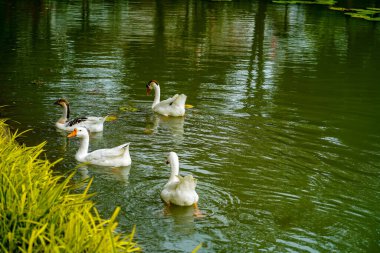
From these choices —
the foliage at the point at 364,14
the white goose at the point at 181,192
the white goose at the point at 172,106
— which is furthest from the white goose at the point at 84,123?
the foliage at the point at 364,14

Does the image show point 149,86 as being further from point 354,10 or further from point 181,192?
point 354,10

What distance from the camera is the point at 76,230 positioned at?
5762 millimetres

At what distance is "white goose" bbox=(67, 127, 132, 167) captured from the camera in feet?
35.6

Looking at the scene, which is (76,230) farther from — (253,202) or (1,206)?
(253,202)

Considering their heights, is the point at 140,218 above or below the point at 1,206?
below

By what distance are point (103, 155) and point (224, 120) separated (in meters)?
3.63

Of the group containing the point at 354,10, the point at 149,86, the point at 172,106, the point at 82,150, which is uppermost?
the point at 354,10

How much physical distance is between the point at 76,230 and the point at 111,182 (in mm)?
4565

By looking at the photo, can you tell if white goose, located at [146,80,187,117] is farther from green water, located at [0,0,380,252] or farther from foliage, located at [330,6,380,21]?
foliage, located at [330,6,380,21]

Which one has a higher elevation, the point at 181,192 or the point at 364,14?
the point at 364,14

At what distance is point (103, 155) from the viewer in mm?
11164

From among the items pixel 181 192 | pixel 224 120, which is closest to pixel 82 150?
pixel 181 192

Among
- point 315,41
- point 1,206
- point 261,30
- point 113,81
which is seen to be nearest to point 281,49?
point 315,41

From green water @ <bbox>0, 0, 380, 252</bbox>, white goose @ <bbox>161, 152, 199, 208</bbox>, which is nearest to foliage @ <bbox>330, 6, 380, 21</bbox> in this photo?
green water @ <bbox>0, 0, 380, 252</bbox>
